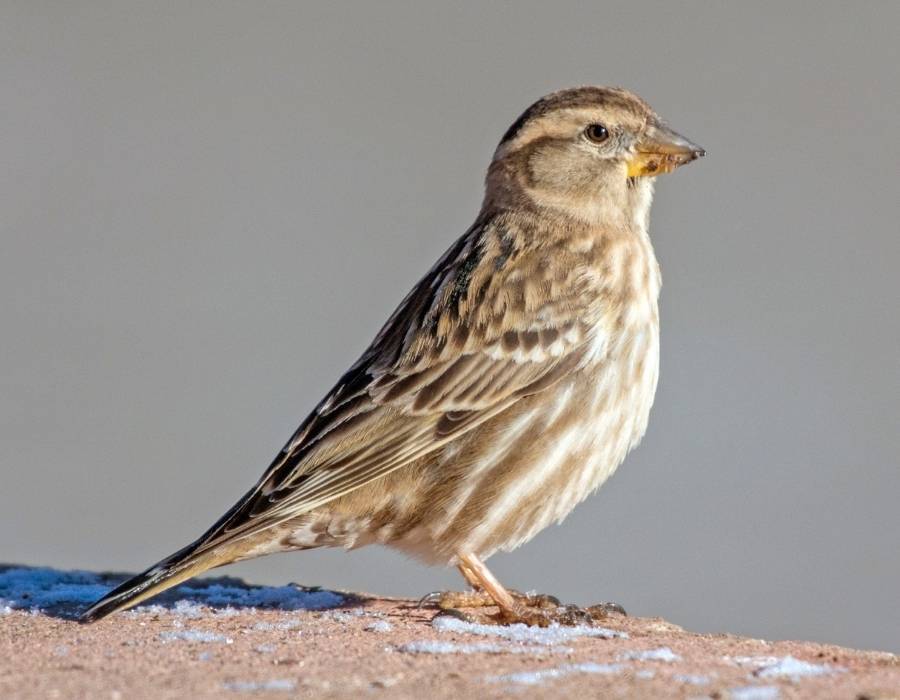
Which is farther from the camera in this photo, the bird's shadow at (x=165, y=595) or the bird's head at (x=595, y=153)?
the bird's head at (x=595, y=153)

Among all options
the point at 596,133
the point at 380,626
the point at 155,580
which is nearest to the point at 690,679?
the point at 380,626

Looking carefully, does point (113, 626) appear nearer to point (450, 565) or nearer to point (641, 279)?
point (450, 565)

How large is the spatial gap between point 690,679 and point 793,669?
0.50 metres

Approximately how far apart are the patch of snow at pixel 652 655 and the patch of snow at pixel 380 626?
1078 mm

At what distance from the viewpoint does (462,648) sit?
5.08m

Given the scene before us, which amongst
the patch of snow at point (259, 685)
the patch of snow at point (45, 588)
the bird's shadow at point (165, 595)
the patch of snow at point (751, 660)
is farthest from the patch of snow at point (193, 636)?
the patch of snow at point (751, 660)

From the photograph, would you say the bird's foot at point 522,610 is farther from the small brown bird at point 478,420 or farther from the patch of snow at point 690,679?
the patch of snow at point 690,679

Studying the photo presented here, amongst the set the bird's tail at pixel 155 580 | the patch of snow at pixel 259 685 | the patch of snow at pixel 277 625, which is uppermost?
the bird's tail at pixel 155 580

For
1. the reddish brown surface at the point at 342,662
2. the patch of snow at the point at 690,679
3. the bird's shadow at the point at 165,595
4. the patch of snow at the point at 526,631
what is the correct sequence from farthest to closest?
the bird's shadow at the point at 165,595 → the patch of snow at the point at 526,631 → the patch of snow at the point at 690,679 → the reddish brown surface at the point at 342,662

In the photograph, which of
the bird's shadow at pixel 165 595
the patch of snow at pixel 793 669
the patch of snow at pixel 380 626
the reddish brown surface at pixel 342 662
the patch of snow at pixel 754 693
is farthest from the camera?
the bird's shadow at pixel 165 595

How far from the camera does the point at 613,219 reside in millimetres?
7367

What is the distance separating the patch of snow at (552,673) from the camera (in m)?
4.38

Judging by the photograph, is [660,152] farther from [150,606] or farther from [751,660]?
[150,606]

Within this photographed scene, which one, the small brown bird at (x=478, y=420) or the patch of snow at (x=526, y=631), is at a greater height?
the small brown bird at (x=478, y=420)
